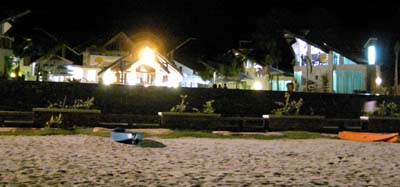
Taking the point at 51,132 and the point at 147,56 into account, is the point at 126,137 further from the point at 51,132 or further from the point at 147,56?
the point at 147,56

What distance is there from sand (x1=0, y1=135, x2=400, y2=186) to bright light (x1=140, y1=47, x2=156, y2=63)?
60.5 feet

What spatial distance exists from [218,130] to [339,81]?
18.4 metres

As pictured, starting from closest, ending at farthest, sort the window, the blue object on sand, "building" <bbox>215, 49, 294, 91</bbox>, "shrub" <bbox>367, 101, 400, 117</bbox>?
the blue object on sand
"shrub" <bbox>367, 101, 400, 117</bbox>
the window
"building" <bbox>215, 49, 294, 91</bbox>

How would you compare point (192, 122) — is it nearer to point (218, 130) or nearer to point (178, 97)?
point (218, 130)

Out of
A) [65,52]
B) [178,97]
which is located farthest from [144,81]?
[178,97]

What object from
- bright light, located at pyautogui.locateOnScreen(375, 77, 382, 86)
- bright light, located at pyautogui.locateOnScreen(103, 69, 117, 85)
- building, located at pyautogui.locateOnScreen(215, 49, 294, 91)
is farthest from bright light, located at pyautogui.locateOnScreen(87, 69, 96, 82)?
bright light, located at pyautogui.locateOnScreen(375, 77, 382, 86)

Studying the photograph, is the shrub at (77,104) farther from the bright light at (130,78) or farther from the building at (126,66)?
the bright light at (130,78)

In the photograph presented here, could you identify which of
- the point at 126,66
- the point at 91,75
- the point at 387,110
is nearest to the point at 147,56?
the point at 126,66

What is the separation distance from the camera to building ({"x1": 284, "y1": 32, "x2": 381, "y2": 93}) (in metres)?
32.2

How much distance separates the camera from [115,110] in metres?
18.2

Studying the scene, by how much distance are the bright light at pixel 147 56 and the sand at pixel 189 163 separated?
1845 centimetres

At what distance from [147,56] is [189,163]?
22852 mm

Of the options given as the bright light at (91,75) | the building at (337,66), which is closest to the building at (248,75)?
the building at (337,66)

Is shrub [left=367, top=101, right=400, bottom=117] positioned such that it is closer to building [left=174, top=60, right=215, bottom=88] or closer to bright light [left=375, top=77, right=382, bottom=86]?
bright light [left=375, top=77, right=382, bottom=86]
